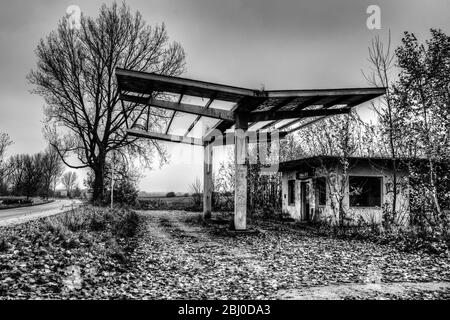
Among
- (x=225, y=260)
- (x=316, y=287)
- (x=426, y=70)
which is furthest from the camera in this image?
(x=426, y=70)

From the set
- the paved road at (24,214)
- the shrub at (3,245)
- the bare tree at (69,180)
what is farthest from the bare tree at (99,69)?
the bare tree at (69,180)

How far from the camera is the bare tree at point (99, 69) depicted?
22.1 meters

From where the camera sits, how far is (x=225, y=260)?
820 cm

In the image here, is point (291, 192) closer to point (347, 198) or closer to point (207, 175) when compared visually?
point (347, 198)

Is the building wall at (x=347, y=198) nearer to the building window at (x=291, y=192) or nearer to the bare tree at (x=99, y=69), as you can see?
the building window at (x=291, y=192)

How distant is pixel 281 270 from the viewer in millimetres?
7254

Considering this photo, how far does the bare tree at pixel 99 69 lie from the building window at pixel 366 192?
12.9 meters

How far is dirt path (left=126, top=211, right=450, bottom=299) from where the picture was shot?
5.64 meters

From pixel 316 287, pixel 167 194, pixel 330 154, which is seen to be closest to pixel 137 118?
pixel 330 154

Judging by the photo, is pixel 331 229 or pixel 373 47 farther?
pixel 331 229

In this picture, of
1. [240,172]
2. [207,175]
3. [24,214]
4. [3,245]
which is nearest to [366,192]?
[207,175]

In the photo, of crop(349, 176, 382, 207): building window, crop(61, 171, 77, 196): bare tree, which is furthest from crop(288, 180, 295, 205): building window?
crop(61, 171, 77, 196): bare tree

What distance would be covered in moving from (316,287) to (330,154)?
1080 centimetres
